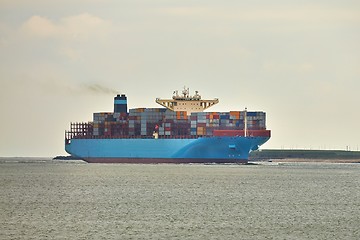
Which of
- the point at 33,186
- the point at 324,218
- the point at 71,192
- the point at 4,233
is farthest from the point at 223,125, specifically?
the point at 4,233

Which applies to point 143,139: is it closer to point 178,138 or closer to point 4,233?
point 178,138

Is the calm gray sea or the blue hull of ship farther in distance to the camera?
the blue hull of ship

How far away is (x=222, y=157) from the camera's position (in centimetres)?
14225

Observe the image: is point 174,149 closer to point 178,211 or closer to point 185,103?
point 185,103

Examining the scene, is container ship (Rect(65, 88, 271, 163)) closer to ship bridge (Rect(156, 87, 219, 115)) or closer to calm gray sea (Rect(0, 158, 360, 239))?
ship bridge (Rect(156, 87, 219, 115))

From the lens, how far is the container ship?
139 metres

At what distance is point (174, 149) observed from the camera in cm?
14188

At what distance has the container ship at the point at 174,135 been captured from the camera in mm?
139000

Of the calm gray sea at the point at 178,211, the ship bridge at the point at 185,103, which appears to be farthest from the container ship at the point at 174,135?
the calm gray sea at the point at 178,211

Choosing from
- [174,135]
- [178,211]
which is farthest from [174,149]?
[178,211]

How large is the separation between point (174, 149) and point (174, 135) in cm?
264

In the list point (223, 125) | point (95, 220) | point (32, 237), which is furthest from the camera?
point (223, 125)

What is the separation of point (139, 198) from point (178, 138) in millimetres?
71657

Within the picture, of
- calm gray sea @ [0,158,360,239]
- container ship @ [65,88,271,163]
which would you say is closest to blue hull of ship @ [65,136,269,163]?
container ship @ [65,88,271,163]
